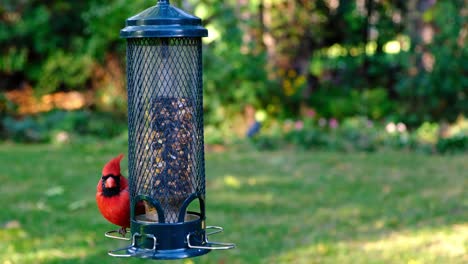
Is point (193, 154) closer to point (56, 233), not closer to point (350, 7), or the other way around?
point (56, 233)

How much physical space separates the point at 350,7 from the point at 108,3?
342 cm

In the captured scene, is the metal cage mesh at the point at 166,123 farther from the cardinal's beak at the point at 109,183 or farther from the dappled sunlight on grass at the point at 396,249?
the dappled sunlight on grass at the point at 396,249

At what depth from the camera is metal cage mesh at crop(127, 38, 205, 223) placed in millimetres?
3062

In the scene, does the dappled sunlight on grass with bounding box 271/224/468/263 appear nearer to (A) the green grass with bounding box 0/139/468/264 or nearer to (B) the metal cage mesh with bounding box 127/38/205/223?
(A) the green grass with bounding box 0/139/468/264

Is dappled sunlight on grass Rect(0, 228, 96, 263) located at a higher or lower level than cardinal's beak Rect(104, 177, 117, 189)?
lower

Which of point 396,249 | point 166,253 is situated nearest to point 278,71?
point 396,249

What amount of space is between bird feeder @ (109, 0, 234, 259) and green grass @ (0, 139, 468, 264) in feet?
6.33

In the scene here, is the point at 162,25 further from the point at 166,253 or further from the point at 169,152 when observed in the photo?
the point at 166,253

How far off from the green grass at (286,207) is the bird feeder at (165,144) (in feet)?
6.33

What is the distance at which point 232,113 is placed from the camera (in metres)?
9.77

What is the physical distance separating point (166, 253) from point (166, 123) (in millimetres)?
519

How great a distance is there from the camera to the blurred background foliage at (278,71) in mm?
9586

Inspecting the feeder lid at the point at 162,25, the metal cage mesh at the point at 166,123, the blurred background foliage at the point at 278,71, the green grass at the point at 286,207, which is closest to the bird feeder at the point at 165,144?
the metal cage mesh at the point at 166,123

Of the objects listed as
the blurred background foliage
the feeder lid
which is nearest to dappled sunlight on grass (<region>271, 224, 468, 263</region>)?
the feeder lid
